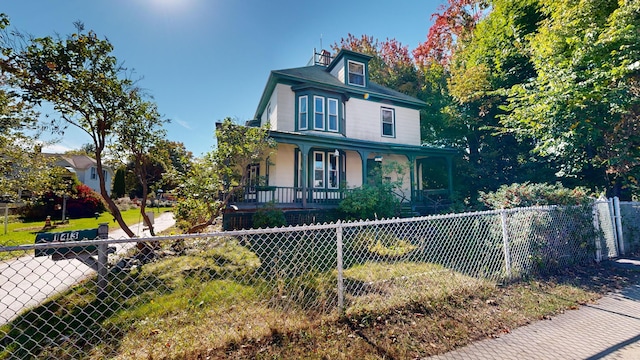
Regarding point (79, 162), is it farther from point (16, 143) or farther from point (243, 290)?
point (243, 290)

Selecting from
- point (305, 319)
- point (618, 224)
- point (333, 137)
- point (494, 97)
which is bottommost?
point (305, 319)

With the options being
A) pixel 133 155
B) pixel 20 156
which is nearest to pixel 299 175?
pixel 133 155

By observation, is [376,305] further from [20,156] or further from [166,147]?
[20,156]

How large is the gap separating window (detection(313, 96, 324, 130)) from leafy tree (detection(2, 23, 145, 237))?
318 inches

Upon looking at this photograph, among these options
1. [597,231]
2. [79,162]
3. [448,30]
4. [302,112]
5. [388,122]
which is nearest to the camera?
[597,231]

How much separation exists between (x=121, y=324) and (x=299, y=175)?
31.8 ft

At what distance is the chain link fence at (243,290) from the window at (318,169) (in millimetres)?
6949

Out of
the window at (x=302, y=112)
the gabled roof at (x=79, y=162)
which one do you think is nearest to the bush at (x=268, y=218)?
the window at (x=302, y=112)

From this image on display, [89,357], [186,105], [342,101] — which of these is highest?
[342,101]

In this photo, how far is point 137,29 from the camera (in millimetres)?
7035

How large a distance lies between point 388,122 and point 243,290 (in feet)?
43.3

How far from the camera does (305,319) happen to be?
3092 millimetres

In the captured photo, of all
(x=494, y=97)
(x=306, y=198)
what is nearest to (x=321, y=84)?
(x=306, y=198)

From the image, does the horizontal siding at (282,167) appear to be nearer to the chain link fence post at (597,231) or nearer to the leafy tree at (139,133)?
the leafy tree at (139,133)
